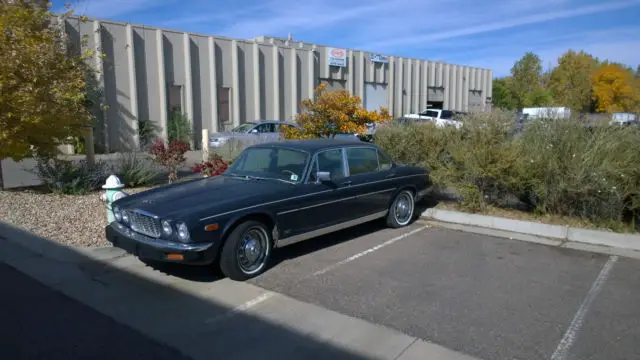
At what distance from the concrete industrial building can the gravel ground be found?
7915mm

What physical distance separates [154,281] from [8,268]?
184cm

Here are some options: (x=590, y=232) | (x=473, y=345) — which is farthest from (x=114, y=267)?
(x=590, y=232)

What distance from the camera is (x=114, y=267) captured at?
565 cm

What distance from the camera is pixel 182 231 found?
4727 mm

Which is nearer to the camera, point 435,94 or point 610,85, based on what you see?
point 435,94

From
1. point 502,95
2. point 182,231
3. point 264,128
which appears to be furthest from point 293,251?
point 502,95

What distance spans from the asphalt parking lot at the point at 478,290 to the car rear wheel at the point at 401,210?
469mm

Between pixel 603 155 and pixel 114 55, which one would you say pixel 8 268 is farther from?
pixel 114 55

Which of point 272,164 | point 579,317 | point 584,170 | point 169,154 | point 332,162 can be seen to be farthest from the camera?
point 169,154

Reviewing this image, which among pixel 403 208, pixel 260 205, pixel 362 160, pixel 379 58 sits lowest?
pixel 403 208

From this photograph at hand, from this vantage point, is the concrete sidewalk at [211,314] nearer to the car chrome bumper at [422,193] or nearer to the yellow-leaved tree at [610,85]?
the car chrome bumper at [422,193]

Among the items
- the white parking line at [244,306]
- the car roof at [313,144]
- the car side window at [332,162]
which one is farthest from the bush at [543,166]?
the white parking line at [244,306]

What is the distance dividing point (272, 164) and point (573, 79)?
160 feet

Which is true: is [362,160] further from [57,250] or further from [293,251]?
[57,250]
